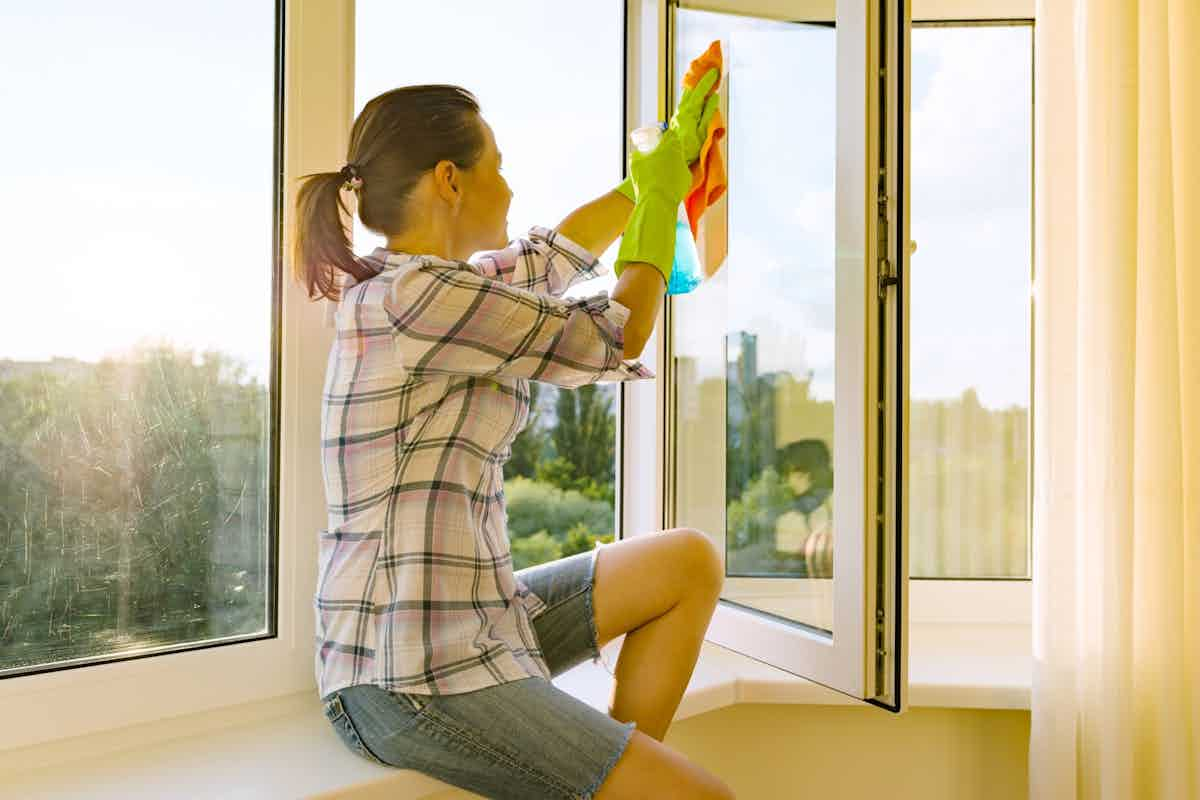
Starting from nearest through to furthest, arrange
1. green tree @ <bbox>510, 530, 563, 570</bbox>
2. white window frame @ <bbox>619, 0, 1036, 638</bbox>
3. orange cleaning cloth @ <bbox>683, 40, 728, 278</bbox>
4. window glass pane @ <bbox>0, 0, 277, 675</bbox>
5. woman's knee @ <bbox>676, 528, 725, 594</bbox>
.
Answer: window glass pane @ <bbox>0, 0, 277, 675</bbox> < woman's knee @ <bbox>676, 528, 725, 594</bbox> < orange cleaning cloth @ <bbox>683, 40, 728, 278</bbox> < white window frame @ <bbox>619, 0, 1036, 638</bbox> < green tree @ <bbox>510, 530, 563, 570</bbox>

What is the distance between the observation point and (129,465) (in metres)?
1.22

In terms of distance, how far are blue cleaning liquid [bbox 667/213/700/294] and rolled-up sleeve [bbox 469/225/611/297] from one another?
109mm

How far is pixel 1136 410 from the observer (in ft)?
4.47

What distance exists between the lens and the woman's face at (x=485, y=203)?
4.01 ft

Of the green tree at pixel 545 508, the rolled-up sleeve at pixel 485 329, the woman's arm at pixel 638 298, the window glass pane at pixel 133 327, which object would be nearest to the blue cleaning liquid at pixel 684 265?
the woman's arm at pixel 638 298

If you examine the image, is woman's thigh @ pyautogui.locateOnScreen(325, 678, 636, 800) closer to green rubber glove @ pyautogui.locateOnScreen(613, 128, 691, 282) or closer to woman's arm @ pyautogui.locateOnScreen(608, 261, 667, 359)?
woman's arm @ pyautogui.locateOnScreen(608, 261, 667, 359)

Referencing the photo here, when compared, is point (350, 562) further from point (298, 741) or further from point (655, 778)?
point (655, 778)

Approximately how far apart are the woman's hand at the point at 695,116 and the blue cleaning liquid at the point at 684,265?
13cm

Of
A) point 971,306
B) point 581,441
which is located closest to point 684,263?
point 971,306

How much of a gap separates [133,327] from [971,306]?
1512mm

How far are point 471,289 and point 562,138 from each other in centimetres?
143

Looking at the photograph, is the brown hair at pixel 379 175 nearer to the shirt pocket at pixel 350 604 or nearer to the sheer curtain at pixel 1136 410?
the shirt pocket at pixel 350 604

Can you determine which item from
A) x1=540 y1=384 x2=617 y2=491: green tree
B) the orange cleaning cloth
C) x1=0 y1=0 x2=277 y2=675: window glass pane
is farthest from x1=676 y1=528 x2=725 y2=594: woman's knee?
x1=540 y1=384 x2=617 y2=491: green tree

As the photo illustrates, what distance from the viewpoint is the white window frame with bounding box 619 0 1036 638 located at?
1.71 meters
